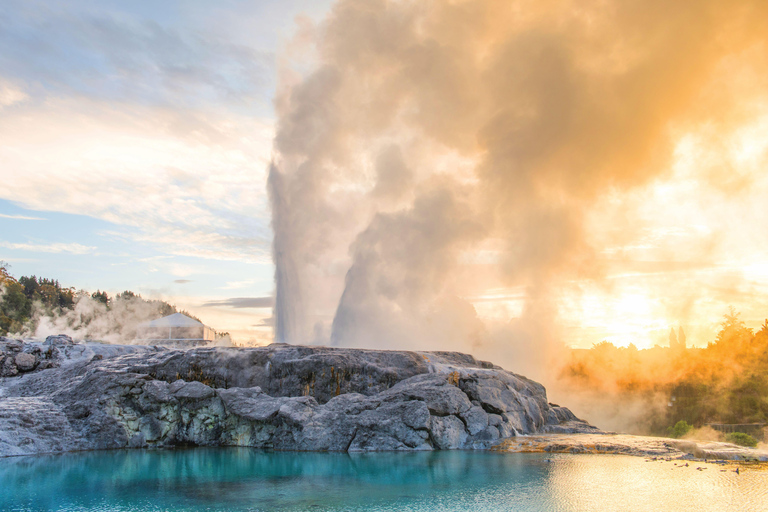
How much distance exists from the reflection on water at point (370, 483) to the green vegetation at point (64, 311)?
155ft

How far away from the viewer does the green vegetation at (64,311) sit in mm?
72562

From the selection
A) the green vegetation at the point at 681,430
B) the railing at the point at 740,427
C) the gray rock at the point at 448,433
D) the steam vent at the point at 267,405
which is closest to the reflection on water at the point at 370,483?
the steam vent at the point at 267,405

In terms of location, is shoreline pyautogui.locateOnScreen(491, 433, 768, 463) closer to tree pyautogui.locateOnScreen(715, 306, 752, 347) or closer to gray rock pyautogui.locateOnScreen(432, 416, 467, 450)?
gray rock pyautogui.locateOnScreen(432, 416, 467, 450)

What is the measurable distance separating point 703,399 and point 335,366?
4585cm

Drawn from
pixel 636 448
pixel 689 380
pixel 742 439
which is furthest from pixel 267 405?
pixel 689 380

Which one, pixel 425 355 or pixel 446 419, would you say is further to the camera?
pixel 425 355

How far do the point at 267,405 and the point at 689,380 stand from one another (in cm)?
5411

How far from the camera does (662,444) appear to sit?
26.8m

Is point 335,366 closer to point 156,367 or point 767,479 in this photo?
point 156,367

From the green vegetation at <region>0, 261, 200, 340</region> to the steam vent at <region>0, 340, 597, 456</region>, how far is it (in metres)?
37.0

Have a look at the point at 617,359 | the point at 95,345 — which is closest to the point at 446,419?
the point at 95,345

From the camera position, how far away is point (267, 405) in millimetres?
28812

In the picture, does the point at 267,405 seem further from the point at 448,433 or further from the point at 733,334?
the point at 733,334

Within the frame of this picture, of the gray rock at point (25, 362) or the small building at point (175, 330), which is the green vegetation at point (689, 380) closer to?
the small building at point (175, 330)
